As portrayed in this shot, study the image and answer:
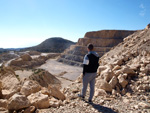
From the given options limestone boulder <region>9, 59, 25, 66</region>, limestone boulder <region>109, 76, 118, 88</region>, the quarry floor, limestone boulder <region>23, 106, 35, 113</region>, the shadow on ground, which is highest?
limestone boulder <region>109, 76, 118, 88</region>

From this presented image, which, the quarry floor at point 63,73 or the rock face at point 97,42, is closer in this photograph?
the quarry floor at point 63,73

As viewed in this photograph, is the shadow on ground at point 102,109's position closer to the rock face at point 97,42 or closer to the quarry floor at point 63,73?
the quarry floor at point 63,73

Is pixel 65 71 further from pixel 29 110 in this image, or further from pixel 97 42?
pixel 29 110

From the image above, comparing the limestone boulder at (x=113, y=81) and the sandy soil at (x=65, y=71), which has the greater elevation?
the limestone boulder at (x=113, y=81)

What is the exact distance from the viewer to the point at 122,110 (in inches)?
110

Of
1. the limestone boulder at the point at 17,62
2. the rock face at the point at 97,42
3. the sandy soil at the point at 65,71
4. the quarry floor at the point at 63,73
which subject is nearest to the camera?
the quarry floor at the point at 63,73

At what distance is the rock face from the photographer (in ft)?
120

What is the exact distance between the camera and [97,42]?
4019 centimetres

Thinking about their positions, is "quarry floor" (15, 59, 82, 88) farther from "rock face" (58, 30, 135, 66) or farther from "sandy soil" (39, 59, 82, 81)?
"rock face" (58, 30, 135, 66)

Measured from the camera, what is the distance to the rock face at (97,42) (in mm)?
36656

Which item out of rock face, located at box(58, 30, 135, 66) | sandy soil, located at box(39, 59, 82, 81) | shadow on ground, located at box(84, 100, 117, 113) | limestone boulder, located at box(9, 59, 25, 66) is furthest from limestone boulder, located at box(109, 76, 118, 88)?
rock face, located at box(58, 30, 135, 66)

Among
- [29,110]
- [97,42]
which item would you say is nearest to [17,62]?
[97,42]

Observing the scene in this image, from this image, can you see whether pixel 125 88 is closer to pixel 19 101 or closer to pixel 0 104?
pixel 19 101

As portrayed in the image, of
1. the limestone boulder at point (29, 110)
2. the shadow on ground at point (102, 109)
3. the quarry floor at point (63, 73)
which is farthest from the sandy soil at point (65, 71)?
the limestone boulder at point (29, 110)
